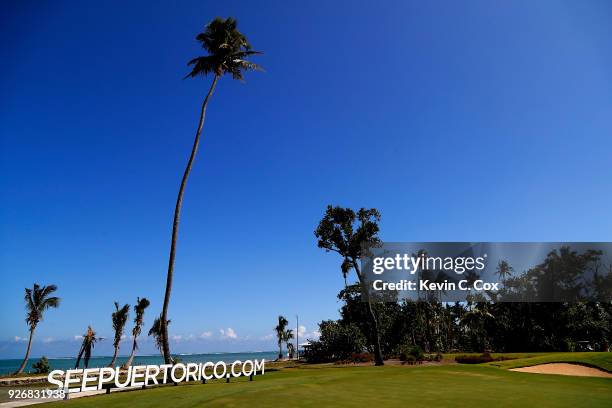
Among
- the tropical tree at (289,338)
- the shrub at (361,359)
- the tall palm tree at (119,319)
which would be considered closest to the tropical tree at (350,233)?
the shrub at (361,359)

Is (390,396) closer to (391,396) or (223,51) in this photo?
(391,396)

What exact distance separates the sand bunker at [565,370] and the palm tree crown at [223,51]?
3429 cm

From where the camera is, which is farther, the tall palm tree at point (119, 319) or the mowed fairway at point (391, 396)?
the tall palm tree at point (119, 319)

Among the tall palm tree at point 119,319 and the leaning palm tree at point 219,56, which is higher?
the leaning palm tree at point 219,56

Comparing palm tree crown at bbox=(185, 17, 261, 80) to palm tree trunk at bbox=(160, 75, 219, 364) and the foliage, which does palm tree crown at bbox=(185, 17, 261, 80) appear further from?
the foliage

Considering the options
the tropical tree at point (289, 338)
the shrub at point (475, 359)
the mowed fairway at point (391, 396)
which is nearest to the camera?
the mowed fairway at point (391, 396)

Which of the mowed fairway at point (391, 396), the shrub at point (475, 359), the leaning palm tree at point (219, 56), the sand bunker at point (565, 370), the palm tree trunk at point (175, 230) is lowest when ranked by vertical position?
the sand bunker at point (565, 370)

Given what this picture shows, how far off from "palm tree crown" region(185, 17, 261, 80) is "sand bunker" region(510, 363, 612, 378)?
113 ft

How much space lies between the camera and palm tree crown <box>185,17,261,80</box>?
3403 cm

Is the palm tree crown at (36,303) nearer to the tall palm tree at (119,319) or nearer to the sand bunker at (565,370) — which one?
the tall palm tree at (119,319)

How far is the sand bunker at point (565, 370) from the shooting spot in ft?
104

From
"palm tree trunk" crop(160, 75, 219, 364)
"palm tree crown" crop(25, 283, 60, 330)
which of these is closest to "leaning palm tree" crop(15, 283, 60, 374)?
"palm tree crown" crop(25, 283, 60, 330)

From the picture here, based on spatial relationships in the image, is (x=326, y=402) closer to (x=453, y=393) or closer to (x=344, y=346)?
Answer: (x=453, y=393)

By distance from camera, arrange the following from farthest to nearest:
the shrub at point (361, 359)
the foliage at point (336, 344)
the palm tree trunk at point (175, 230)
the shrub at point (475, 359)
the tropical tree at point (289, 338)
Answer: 1. the tropical tree at point (289, 338)
2. the foliage at point (336, 344)
3. the shrub at point (361, 359)
4. the shrub at point (475, 359)
5. the palm tree trunk at point (175, 230)
